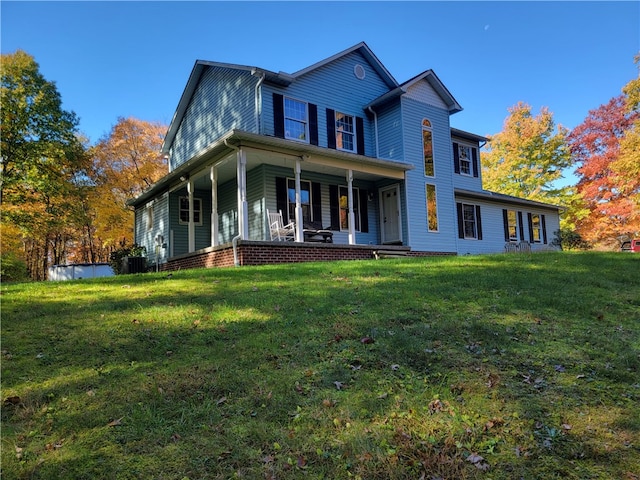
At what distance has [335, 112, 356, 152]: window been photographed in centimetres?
1455

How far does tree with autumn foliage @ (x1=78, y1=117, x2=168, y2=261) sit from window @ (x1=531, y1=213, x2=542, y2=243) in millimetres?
20075

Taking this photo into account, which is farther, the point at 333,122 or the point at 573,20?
the point at 573,20

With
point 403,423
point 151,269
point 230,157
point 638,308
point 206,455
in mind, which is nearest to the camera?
point 206,455

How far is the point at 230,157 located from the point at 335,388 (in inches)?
345

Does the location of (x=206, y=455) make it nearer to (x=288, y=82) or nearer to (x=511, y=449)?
(x=511, y=449)

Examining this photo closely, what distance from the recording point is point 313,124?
1379cm

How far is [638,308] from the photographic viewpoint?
5.44m

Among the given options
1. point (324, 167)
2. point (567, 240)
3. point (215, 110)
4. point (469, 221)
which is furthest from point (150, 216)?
point (567, 240)

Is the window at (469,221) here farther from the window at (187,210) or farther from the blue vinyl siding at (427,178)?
the window at (187,210)

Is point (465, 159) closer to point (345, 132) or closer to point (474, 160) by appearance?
point (474, 160)

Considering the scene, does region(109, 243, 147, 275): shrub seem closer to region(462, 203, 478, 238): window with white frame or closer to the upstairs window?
region(462, 203, 478, 238): window with white frame

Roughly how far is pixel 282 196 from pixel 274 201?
1.04 ft

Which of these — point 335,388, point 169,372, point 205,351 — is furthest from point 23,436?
point 335,388

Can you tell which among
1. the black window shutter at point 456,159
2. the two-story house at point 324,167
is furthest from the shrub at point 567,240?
the black window shutter at point 456,159
